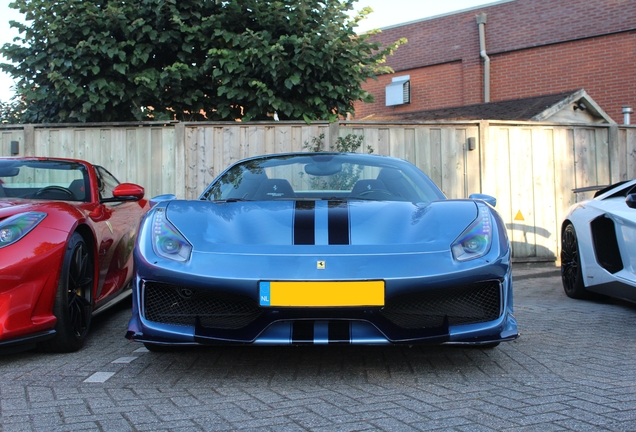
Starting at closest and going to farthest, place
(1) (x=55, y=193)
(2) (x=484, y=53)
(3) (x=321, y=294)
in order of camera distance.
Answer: (3) (x=321, y=294) < (1) (x=55, y=193) < (2) (x=484, y=53)

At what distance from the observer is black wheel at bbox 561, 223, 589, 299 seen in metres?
5.59

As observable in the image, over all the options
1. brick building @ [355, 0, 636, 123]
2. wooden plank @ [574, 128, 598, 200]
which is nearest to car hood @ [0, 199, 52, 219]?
wooden plank @ [574, 128, 598, 200]

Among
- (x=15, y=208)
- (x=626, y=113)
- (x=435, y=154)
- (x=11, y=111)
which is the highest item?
(x=626, y=113)

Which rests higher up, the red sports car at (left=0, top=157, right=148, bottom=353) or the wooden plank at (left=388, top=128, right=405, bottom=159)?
the wooden plank at (left=388, top=128, right=405, bottom=159)

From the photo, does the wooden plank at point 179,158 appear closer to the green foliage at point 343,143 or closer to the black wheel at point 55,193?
the green foliage at point 343,143

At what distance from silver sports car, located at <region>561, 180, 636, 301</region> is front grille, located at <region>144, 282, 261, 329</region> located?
10.2ft

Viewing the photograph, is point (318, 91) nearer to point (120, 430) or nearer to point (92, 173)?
point (92, 173)

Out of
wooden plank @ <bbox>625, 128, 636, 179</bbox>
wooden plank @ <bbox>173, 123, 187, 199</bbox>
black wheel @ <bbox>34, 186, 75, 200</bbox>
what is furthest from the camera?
wooden plank @ <bbox>625, 128, 636, 179</bbox>

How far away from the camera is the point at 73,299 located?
3631 mm

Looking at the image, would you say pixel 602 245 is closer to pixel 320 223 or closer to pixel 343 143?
pixel 320 223

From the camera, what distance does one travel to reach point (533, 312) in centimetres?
499

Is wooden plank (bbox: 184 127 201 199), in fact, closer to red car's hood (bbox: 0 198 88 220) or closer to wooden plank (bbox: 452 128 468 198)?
wooden plank (bbox: 452 128 468 198)

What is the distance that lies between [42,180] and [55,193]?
0.51 m

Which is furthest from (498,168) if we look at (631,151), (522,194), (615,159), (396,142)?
(631,151)
